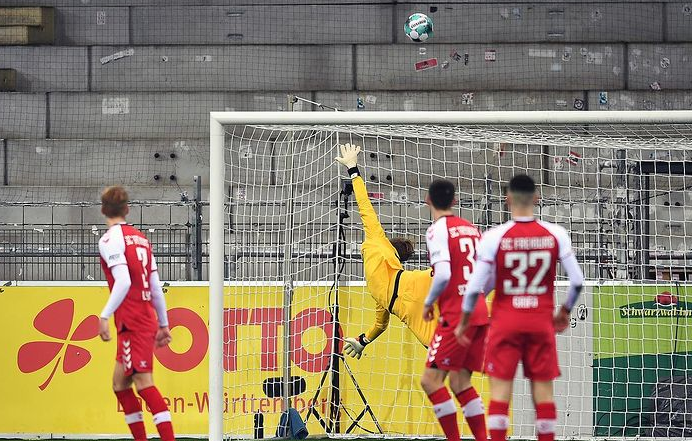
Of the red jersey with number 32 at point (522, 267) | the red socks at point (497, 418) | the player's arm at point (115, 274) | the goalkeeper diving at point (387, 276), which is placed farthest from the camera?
the goalkeeper diving at point (387, 276)

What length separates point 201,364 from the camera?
10.1 m

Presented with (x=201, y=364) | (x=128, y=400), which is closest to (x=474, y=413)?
(x=128, y=400)

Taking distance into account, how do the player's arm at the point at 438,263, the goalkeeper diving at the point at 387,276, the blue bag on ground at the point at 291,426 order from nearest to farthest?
the player's arm at the point at 438,263, the goalkeeper diving at the point at 387,276, the blue bag on ground at the point at 291,426

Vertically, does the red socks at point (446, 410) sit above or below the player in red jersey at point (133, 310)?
below

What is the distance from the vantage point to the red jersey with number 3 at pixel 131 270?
7.20 m

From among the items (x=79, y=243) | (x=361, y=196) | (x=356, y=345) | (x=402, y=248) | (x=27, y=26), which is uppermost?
(x=27, y=26)

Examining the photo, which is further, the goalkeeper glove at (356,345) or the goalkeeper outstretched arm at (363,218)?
the goalkeeper glove at (356,345)

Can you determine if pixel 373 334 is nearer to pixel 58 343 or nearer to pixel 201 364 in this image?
pixel 201 364

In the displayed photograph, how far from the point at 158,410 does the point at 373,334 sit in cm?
246

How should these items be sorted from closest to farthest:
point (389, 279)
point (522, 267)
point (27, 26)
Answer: point (522, 267) < point (389, 279) < point (27, 26)

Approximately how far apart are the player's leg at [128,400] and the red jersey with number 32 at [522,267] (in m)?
2.57

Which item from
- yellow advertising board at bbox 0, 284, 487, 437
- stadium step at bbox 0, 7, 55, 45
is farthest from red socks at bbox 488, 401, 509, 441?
stadium step at bbox 0, 7, 55, 45

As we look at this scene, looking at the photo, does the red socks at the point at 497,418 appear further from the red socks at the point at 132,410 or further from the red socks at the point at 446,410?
the red socks at the point at 132,410

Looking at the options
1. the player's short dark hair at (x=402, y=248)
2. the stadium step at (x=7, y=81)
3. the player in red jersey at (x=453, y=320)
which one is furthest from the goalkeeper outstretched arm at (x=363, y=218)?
the stadium step at (x=7, y=81)
